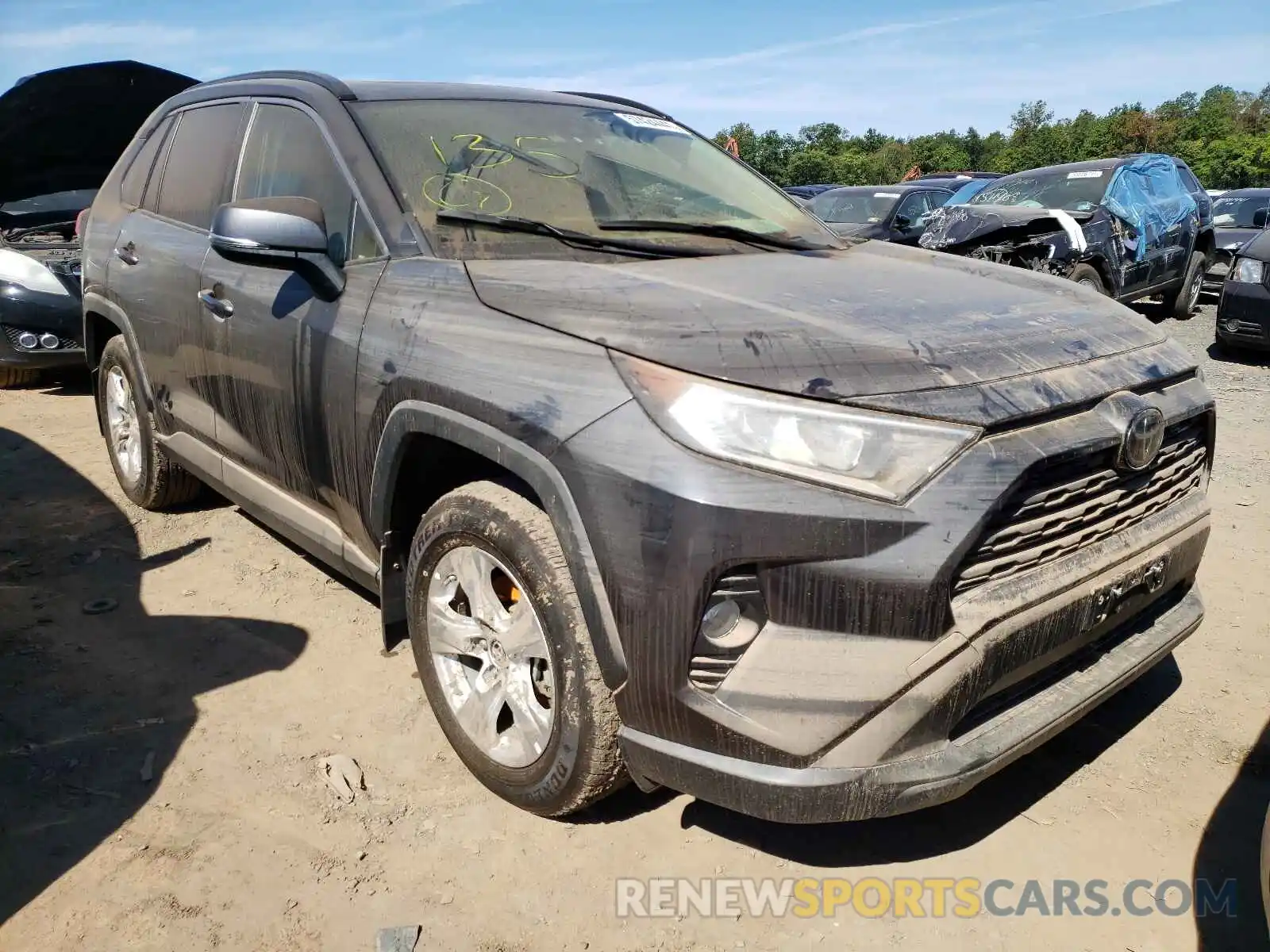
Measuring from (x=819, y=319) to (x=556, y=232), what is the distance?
2.92 ft

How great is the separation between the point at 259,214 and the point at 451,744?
1.53m

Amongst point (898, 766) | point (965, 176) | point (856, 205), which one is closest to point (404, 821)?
point (898, 766)

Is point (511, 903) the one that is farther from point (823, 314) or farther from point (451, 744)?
point (823, 314)

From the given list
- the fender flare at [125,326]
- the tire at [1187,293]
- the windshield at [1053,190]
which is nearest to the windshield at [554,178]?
the fender flare at [125,326]

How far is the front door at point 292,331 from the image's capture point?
263 centimetres

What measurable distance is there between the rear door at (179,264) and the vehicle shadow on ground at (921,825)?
2.39 meters

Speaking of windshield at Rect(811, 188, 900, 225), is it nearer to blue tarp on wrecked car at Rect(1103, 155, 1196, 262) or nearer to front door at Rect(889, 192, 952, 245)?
front door at Rect(889, 192, 952, 245)

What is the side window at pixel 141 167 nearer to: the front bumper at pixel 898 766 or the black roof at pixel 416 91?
the black roof at pixel 416 91

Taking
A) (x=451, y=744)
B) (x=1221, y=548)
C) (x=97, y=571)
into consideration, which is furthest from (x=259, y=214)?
(x=1221, y=548)

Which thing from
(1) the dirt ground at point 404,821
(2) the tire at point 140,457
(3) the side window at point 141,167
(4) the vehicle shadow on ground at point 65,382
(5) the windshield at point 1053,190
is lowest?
(4) the vehicle shadow on ground at point 65,382

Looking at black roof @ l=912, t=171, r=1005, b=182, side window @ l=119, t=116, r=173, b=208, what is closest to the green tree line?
black roof @ l=912, t=171, r=1005, b=182

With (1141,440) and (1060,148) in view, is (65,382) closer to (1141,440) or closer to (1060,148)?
(1141,440)

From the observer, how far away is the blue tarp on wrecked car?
8.52 meters

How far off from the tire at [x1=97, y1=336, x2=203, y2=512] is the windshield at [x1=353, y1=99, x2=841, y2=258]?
2057 mm
